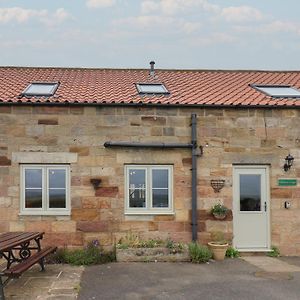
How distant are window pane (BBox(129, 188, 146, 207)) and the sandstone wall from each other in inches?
10.1

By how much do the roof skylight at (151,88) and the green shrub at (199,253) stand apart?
13.4ft

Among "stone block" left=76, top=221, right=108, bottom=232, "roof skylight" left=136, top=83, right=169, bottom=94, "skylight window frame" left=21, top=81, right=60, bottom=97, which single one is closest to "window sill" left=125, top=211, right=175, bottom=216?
"stone block" left=76, top=221, right=108, bottom=232

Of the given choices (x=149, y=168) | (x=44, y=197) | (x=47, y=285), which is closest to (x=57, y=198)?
(x=44, y=197)

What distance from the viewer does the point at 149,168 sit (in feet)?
35.5

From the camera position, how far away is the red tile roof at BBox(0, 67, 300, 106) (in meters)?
11.1

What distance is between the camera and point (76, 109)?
1068 cm

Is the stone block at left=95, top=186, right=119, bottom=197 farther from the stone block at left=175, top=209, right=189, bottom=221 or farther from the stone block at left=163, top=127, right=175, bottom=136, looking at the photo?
the stone block at left=163, top=127, right=175, bottom=136

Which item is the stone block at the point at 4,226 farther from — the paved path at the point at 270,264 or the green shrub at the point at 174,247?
the paved path at the point at 270,264

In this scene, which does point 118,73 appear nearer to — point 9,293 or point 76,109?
point 76,109

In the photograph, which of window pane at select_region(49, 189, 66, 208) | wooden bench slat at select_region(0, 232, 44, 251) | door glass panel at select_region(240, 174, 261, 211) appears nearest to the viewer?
wooden bench slat at select_region(0, 232, 44, 251)

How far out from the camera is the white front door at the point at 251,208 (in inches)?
432

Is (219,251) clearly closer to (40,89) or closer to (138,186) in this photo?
(138,186)

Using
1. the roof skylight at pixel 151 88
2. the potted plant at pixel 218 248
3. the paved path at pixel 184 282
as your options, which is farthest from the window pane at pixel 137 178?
the roof skylight at pixel 151 88

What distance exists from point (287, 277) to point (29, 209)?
5673 mm
